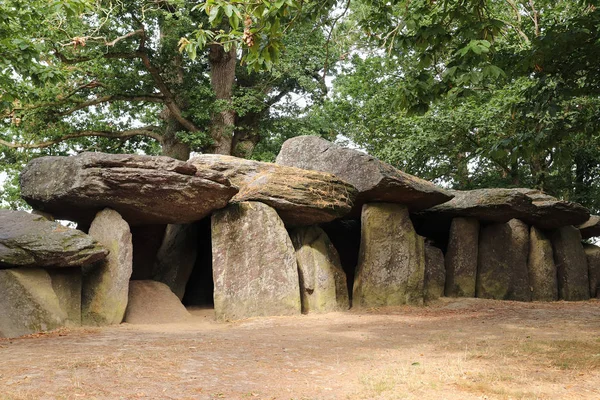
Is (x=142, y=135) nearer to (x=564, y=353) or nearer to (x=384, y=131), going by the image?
(x=384, y=131)

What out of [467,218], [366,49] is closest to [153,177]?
[467,218]

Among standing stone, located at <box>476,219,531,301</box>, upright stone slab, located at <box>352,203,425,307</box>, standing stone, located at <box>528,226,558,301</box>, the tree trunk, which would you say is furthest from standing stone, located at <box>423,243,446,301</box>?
the tree trunk

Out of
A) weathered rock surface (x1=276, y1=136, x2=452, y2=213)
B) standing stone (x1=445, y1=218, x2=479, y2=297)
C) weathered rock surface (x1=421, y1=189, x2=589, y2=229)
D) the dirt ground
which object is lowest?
the dirt ground

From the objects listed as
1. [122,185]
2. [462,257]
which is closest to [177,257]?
[122,185]

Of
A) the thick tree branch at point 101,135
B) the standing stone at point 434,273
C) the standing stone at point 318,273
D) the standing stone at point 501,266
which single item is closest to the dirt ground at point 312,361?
the standing stone at point 318,273

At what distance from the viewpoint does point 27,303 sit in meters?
8.19

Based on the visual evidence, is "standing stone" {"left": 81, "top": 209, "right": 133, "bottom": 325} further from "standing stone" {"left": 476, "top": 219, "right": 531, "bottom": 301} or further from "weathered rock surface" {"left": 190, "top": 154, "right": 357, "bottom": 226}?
"standing stone" {"left": 476, "top": 219, "right": 531, "bottom": 301}

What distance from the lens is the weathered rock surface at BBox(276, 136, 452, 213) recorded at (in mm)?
11734

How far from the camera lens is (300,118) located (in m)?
20.2

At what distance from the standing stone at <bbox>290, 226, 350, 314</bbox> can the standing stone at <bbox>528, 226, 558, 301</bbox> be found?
5.69 m

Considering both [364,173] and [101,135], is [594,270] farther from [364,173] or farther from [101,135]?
[101,135]

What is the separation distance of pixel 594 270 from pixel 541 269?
2368 millimetres

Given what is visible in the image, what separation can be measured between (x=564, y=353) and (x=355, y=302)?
19.4ft

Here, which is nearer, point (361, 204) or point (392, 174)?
point (392, 174)
